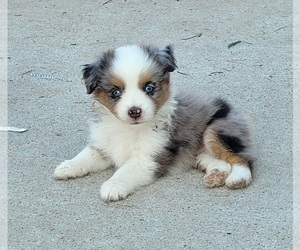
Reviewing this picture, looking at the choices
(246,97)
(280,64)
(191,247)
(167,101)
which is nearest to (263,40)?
(280,64)

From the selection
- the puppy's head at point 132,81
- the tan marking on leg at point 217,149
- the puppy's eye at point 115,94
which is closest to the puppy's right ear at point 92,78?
the puppy's head at point 132,81

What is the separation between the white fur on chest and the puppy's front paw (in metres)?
0.36

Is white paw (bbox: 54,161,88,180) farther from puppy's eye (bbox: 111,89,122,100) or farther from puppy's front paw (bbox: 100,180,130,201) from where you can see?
puppy's eye (bbox: 111,89,122,100)

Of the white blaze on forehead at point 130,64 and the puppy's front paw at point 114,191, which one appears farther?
the white blaze on forehead at point 130,64

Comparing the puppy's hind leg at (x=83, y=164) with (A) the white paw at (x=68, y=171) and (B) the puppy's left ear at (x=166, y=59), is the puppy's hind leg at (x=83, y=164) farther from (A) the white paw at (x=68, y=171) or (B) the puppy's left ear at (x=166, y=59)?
(B) the puppy's left ear at (x=166, y=59)

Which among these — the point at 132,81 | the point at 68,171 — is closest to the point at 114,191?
the point at 68,171

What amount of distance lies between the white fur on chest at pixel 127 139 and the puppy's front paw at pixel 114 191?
0.36 metres

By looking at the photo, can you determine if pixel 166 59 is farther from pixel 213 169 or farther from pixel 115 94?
pixel 213 169

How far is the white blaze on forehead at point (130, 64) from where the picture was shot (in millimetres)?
5406

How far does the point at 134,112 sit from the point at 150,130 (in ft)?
1.28

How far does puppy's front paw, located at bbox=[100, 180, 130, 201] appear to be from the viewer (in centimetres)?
527

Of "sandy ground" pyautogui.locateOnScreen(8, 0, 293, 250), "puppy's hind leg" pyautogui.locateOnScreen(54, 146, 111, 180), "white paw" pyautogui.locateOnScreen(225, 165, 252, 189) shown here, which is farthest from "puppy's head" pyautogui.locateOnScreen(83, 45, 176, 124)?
"white paw" pyautogui.locateOnScreen(225, 165, 252, 189)

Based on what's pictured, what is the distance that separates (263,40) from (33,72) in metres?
2.26

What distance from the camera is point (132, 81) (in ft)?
17.7
